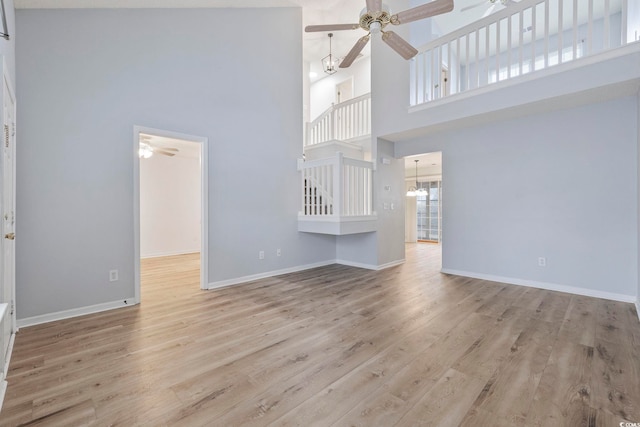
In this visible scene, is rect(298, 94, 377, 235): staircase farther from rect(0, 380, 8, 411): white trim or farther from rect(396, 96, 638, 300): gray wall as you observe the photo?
rect(0, 380, 8, 411): white trim

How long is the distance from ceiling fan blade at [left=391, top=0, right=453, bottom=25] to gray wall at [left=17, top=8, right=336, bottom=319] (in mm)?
2590

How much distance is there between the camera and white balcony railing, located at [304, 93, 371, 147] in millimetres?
6262

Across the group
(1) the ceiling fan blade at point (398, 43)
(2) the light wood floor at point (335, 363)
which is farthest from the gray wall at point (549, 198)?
(1) the ceiling fan blade at point (398, 43)

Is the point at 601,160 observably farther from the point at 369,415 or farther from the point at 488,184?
the point at 369,415

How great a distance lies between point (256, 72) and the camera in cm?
464

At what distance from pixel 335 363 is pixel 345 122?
18.2 feet

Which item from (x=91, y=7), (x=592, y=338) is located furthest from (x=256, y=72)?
(x=592, y=338)

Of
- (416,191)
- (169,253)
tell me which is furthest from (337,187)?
(416,191)

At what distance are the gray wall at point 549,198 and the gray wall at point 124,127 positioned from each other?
305 centimetres

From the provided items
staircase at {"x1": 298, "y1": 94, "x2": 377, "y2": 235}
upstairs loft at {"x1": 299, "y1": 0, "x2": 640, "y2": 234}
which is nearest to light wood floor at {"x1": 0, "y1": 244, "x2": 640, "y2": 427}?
staircase at {"x1": 298, "y1": 94, "x2": 377, "y2": 235}

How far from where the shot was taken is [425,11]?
8.66 feet

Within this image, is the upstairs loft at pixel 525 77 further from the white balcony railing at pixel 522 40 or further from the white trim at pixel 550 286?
the white trim at pixel 550 286

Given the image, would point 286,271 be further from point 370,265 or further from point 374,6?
point 374,6

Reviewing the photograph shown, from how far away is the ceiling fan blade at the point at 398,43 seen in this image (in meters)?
2.95
